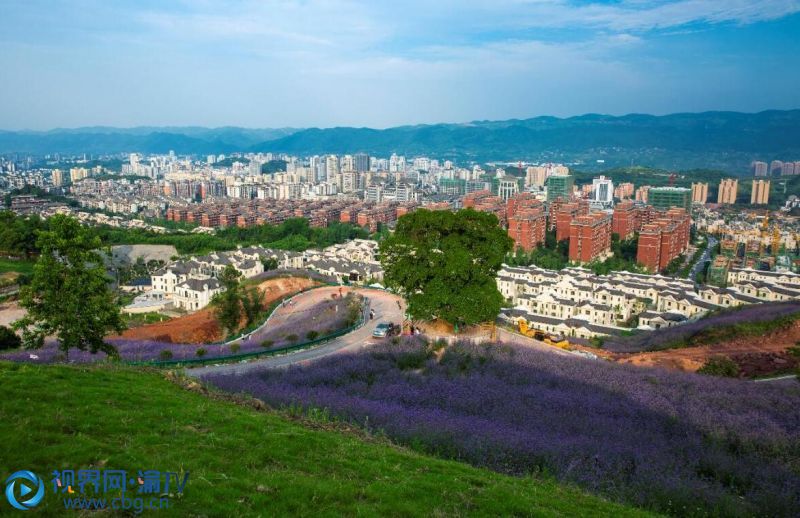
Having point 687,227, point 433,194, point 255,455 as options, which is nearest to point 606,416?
point 255,455

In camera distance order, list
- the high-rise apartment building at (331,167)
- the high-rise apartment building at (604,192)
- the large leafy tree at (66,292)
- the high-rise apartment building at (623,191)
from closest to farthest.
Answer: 1. the large leafy tree at (66,292)
2. the high-rise apartment building at (604,192)
3. the high-rise apartment building at (623,191)
4. the high-rise apartment building at (331,167)

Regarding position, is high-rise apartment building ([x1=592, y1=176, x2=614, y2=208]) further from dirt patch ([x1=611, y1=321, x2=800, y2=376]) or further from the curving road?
dirt patch ([x1=611, y1=321, x2=800, y2=376])

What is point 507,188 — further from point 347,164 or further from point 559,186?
point 347,164

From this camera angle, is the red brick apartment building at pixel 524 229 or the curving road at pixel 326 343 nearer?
the curving road at pixel 326 343

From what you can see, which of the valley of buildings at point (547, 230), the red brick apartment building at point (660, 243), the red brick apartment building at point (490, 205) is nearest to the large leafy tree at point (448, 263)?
the valley of buildings at point (547, 230)

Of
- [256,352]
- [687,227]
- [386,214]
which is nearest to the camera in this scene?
[256,352]

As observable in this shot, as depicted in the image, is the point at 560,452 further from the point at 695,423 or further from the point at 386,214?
the point at 386,214

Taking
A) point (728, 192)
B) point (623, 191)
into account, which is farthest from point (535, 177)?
point (728, 192)

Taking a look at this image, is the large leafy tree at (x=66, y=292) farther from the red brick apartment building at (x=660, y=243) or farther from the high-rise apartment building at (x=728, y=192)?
the high-rise apartment building at (x=728, y=192)
